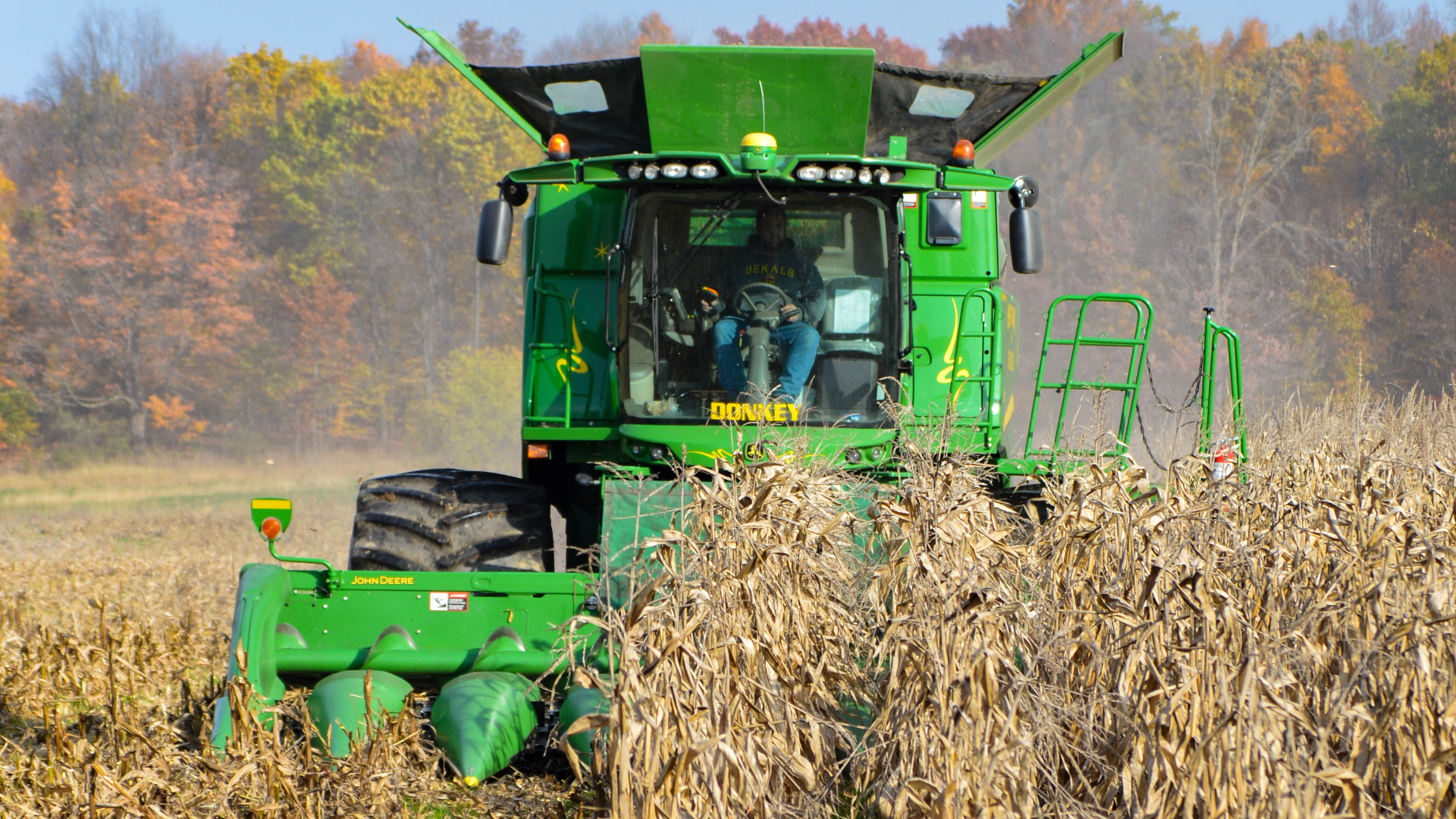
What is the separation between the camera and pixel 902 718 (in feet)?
11.1

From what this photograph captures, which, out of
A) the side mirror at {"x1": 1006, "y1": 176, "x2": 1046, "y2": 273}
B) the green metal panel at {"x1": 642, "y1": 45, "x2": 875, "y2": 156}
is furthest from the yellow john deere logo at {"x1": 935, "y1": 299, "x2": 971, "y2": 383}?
the green metal panel at {"x1": 642, "y1": 45, "x2": 875, "y2": 156}

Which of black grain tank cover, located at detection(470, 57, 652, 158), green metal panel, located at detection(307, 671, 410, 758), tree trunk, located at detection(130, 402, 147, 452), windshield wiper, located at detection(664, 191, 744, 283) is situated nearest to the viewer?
green metal panel, located at detection(307, 671, 410, 758)

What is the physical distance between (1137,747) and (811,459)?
1599 millimetres

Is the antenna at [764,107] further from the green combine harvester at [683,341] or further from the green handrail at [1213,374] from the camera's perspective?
the green handrail at [1213,374]

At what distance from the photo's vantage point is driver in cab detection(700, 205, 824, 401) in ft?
18.4

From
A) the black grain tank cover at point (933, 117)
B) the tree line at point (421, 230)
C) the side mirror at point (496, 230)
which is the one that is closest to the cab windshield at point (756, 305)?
the side mirror at point (496, 230)

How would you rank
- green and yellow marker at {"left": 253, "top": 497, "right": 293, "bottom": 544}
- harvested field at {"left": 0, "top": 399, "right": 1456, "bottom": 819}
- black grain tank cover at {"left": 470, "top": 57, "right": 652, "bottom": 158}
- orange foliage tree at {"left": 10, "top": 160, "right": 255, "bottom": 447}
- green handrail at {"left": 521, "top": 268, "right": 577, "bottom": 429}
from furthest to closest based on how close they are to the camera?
orange foliage tree at {"left": 10, "top": 160, "right": 255, "bottom": 447}, black grain tank cover at {"left": 470, "top": 57, "right": 652, "bottom": 158}, green handrail at {"left": 521, "top": 268, "right": 577, "bottom": 429}, green and yellow marker at {"left": 253, "top": 497, "right": 293, "bottom": 544}, harvested field at {"left": 0, "top": 399, "right": 1456, "bottom": 819}

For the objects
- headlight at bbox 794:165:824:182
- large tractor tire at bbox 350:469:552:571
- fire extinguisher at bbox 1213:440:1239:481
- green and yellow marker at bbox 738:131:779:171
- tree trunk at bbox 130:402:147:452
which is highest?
green and yellow marker at bbox 738:131:779:171

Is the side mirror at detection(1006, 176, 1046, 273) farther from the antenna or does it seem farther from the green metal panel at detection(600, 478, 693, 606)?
the green metal panel at detection(600, 478, 693, 606)

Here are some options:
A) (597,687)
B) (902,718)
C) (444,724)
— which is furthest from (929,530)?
(444,724)

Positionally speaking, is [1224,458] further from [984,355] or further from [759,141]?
[759,141]

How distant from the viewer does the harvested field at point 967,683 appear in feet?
10.4

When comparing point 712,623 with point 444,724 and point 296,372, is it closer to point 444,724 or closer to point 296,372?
point 444,724

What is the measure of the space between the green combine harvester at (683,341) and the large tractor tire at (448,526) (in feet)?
0.04
